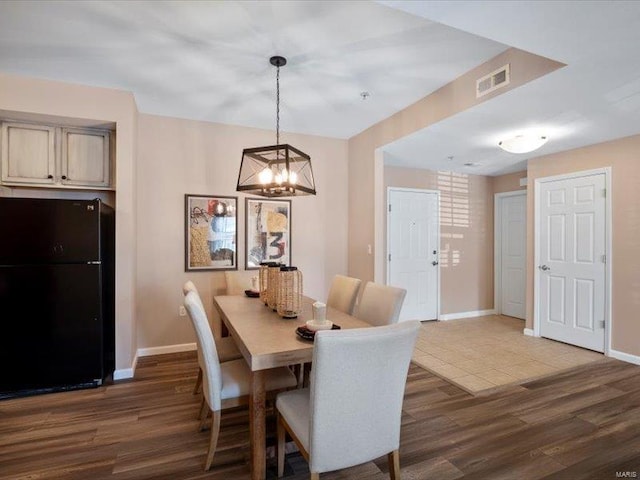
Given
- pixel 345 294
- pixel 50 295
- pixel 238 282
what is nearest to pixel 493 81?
pixel 345 294

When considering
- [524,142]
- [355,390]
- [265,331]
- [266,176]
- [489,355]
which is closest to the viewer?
[355,390]

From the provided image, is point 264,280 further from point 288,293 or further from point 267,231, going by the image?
point 267,231

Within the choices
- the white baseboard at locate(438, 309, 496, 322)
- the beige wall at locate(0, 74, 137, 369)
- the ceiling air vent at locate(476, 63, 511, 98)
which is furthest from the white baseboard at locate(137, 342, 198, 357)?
the ceiling air vent at locate(476, 63, 511, 98)

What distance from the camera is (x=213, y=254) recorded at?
3918 millimetres

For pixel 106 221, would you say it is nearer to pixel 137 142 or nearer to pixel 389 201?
pixel 137 142

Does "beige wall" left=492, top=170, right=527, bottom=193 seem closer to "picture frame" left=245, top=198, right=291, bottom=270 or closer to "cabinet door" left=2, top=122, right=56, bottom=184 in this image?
"picture frame" left=245, top=198, right=291, bottom=270

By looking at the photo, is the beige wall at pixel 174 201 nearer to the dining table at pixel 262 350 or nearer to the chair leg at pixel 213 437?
the dining table at pixel 262 350

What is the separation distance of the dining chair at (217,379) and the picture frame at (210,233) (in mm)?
2007

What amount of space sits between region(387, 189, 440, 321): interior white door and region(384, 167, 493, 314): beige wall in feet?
0.50

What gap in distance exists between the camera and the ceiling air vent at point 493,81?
2.50 metres

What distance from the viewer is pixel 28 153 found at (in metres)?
3.06

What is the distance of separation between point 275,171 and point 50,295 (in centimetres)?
220

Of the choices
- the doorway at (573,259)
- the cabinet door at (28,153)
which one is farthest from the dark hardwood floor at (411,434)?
the cabinet door at (28,153)

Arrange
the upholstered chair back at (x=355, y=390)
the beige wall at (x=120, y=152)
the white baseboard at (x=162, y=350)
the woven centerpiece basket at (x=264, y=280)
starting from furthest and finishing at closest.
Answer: the white baseboard at (x=162, y=350) → the beige wall at (x=120, y=152) → the woven centerpiece basket at (x=264, y=280) → the upholstered chair back at (x=355, y=390)
